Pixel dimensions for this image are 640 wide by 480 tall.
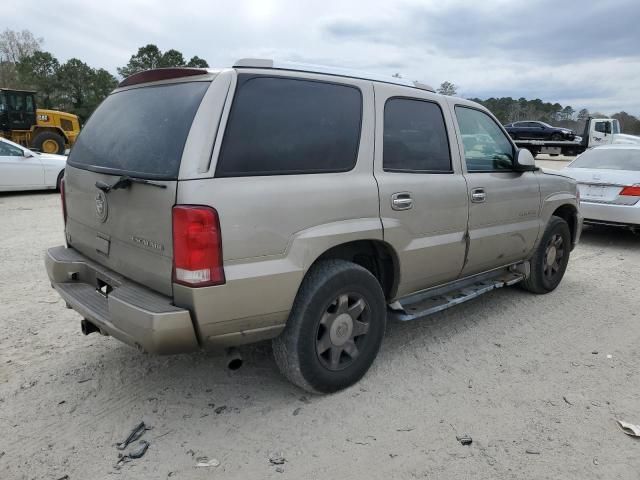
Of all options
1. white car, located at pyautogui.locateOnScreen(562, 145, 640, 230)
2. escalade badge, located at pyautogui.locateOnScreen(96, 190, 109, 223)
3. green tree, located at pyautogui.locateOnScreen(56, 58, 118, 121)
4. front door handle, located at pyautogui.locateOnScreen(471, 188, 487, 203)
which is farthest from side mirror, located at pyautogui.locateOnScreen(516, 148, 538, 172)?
green tree, located at pyautogui.locateOnScreen(56, 58, 118, 121)

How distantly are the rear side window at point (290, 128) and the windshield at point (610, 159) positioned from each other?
663cm

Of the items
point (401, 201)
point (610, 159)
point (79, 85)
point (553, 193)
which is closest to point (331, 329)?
point (401, 201)

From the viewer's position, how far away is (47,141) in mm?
19219

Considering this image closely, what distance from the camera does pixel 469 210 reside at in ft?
12.7

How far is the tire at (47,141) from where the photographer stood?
742 inches

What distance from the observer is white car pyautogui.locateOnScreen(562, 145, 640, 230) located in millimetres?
7377

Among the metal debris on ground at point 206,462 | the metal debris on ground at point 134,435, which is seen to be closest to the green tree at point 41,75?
the metal debris on ground at point 134,435

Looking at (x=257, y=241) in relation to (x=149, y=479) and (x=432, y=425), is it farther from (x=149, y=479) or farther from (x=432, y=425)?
(x=432, y=425)

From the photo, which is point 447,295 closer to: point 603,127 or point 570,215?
point 570,215

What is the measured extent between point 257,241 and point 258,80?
0.92 meters

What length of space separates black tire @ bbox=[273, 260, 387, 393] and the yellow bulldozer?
1927 centimetres

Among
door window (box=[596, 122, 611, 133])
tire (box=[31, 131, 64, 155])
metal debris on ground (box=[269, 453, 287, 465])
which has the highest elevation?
door window (box=[596, 122, 611, 133])

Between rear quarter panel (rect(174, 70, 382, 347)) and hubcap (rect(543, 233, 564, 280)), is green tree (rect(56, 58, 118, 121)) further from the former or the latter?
rear quarter panel (rect(174, 70, 382, 347))

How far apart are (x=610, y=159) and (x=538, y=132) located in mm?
24947
